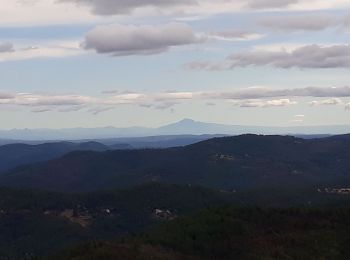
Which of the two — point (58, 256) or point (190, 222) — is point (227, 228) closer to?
point (190, 222)

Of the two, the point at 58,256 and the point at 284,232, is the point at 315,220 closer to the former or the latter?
the point at 284,232

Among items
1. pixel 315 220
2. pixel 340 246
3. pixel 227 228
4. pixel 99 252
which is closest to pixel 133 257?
pixel 99 252

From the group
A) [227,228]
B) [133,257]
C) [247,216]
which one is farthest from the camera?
[247,216]

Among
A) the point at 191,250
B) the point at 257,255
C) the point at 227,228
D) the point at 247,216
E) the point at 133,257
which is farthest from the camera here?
the point at 247,216

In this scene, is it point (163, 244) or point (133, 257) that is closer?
point (133, 257)

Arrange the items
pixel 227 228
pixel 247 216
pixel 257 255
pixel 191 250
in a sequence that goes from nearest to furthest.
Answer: pixel 257 255
pixel 191 250
pixel 227 228
pixel 247 216

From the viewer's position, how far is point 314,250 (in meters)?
162

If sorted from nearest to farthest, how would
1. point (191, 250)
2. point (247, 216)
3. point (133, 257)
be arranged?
point (133, 257), point (191, 250), point (247, 216)

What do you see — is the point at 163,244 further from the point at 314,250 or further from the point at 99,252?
the point at 314,250

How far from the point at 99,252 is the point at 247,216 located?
67.2m

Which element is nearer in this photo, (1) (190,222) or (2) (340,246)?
(2) (340,246)

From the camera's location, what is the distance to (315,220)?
630ft

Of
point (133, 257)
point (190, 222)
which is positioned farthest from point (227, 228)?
point (133, 257)

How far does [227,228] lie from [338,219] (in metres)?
36.6
